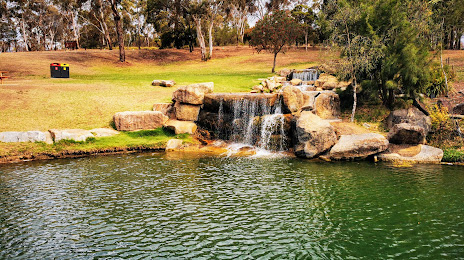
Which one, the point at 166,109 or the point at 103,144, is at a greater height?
the point at 166,109

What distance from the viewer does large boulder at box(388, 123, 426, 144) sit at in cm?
2250

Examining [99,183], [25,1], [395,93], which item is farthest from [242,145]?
[25,1]

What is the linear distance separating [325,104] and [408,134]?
327 inches

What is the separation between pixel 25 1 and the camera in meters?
85.1

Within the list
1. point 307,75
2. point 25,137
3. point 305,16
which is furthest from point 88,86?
point 305,16

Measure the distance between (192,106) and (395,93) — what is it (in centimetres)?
1793

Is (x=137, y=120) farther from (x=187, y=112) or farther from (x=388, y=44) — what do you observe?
(x=388, y=44)

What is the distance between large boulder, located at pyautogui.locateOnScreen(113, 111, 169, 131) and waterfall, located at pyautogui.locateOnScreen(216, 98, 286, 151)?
520 cm

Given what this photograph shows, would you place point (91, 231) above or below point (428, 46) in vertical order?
below

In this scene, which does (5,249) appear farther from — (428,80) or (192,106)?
(428,80)

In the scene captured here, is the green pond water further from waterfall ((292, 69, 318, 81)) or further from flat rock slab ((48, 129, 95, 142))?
waterfall ((292, 69, 318, 81))

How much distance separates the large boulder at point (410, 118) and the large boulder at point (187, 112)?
52.1 ft

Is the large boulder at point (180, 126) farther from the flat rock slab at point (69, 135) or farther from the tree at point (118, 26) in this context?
the tree at point (118, 26)

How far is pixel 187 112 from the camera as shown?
2958 cm
